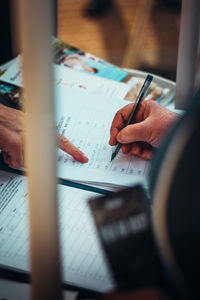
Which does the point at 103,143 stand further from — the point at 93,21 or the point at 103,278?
the point at 93,21

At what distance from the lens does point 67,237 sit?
2.29 feet

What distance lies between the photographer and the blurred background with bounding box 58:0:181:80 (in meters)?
2.42

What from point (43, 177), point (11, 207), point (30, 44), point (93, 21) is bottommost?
point (93, 21)

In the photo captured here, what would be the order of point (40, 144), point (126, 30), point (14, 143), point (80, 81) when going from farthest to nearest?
point (126, 30) → point (80, 81) → point (14, 143) → point (40, 144)

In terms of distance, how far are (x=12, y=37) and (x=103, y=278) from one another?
33.2 inches

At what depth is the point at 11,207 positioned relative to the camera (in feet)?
2.46

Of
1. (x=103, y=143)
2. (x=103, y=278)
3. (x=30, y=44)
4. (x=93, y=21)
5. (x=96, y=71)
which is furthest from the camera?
(x=93, y=21)

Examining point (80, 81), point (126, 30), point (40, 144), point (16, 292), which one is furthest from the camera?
point (126, 30)

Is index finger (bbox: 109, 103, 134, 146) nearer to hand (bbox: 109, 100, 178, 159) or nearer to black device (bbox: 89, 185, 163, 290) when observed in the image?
hand (bbox: 109, 100, 178, 159)

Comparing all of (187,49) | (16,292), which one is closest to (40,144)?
(16,292)

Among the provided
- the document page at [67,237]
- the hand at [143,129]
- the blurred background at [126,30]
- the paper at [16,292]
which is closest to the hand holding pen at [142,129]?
the hand at [143,129]

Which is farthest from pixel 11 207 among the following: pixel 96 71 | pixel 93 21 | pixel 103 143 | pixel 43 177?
pixel 93 21

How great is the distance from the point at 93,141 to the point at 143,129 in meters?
0.11

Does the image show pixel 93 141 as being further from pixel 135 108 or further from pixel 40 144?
pixel 40 144
